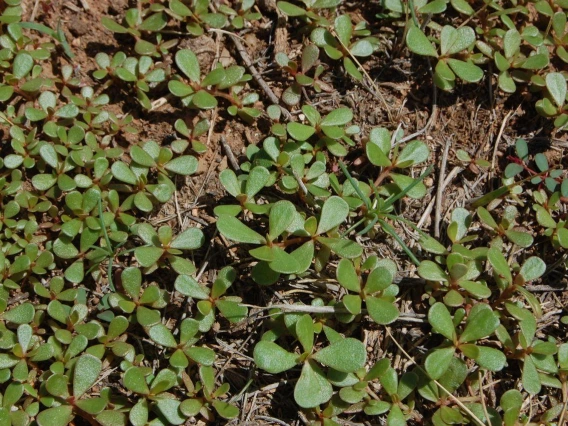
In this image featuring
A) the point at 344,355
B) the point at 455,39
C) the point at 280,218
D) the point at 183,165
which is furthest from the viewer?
the point at 455,39

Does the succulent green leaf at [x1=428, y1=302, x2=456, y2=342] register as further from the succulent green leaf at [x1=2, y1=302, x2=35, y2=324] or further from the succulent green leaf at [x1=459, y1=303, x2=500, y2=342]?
the succulent green leaf at [x1=2, y1=302, x2=35, y2=324]

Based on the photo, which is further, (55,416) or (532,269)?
(532,269)

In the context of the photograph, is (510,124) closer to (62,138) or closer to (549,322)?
(549,322)

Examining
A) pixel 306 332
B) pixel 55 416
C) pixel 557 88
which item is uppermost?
pixel 557 88

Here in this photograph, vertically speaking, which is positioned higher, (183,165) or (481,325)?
(183,165)

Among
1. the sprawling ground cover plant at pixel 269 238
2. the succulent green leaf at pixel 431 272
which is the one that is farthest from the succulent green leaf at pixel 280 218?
the succulent green leaf at pixel 431 272

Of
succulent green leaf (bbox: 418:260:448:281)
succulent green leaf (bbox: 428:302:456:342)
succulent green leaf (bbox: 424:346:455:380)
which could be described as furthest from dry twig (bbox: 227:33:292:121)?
Answer: succulent green leaf (bbox: 424:346:455:380)

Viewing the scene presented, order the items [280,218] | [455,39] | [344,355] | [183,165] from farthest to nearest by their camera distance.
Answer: [455,39] < [183,165] < [280,218] < [344,355]

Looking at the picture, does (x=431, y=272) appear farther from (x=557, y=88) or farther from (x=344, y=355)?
(x=557, y=88)

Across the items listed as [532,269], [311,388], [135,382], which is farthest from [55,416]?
[532,269]
